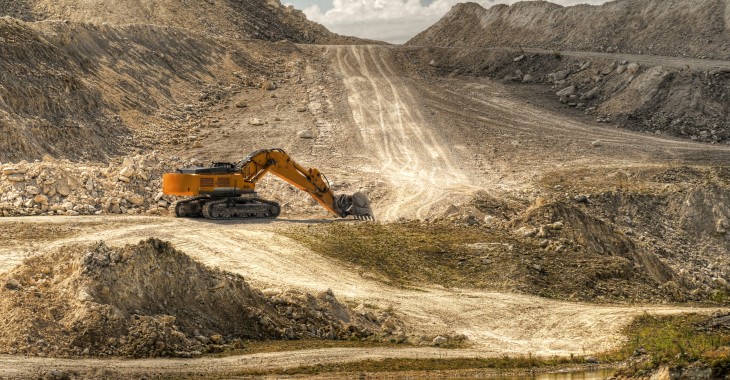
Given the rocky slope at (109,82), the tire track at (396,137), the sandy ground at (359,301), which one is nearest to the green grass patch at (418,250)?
the sandy ground at (359,301)

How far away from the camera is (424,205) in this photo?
39906 millimetres

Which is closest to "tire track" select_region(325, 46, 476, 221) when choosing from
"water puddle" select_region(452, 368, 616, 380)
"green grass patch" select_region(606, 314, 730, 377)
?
"green grass patch" select_region(606, 314, 730, 377)

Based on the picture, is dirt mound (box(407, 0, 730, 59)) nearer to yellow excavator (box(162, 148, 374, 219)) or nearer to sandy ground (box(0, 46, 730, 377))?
sandy ground (box(0, 46, 730, 377))

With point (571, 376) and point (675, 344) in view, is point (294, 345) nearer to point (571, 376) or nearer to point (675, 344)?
point (571, 376)

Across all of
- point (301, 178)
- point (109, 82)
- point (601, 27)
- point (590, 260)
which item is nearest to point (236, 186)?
point (301, 178)

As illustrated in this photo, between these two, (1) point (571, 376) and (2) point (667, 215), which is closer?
(1) point (571, 376)

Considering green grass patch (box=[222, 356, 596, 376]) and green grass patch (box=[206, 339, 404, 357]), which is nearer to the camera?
green grass patch (box=[222, 356, 596, 376])

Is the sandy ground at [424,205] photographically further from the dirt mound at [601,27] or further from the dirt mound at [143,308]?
the dirt mound at [601,27]

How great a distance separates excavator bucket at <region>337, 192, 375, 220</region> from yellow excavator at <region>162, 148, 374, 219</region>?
10.1 inches

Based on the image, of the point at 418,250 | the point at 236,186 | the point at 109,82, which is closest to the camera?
the point at 418,250

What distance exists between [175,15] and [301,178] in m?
36.4

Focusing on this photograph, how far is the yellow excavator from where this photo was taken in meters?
34.1

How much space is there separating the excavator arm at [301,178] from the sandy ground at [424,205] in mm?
926

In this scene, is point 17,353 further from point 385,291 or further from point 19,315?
point 385,291
